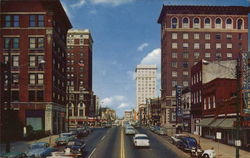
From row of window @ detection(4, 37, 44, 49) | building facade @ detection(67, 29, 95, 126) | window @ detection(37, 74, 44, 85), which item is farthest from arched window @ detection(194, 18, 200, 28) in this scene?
window @ detection(37, 74, 44, 85)

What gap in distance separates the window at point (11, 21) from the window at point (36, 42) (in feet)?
14.0

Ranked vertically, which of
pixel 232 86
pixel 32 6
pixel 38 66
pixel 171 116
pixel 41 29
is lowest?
pixel 171 116

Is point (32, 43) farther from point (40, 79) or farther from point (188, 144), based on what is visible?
point (188, 144)

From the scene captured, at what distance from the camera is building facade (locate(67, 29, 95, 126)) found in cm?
14950

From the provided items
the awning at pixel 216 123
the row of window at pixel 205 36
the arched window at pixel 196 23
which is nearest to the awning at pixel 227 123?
the awning at pixel 216 123

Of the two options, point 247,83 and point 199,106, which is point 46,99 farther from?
point 247,83

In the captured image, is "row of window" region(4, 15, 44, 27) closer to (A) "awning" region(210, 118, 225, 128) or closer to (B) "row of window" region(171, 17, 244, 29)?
(A) "awning" region(210, 118, 225, 128)

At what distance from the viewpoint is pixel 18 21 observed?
70375 millimetres

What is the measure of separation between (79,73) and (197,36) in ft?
190

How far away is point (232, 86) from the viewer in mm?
56781

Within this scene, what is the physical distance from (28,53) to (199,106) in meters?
35.3

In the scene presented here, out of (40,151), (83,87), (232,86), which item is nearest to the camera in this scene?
(40,151)

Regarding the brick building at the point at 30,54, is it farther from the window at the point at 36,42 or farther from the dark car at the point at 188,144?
the dark car at the point at 188,144

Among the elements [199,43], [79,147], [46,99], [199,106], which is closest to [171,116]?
[199,43]
